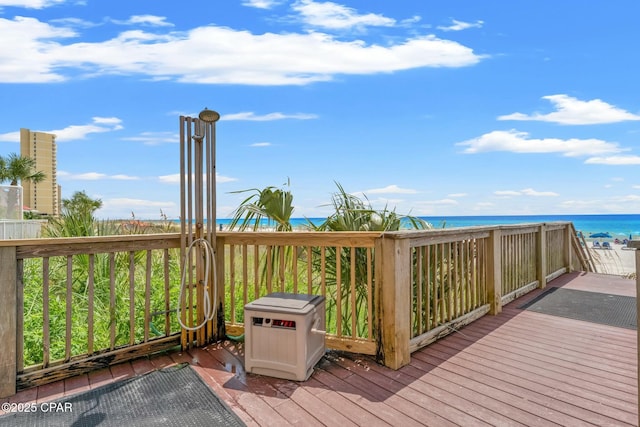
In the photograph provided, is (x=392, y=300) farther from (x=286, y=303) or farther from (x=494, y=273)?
(x=494, y=273)

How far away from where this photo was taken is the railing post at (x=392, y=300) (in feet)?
8.02

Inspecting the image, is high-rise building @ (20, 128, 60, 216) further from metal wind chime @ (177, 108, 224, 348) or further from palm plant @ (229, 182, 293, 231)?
metal wind chime @ (177, 108, 224, 348)

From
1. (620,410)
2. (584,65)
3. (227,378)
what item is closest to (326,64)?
(227,378)

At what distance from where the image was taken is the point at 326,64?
7.16 meters

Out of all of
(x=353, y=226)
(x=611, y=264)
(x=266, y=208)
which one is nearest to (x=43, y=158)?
(x=266, y=208)

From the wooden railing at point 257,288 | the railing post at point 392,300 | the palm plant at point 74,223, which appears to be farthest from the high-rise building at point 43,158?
the railing post at point 392,300

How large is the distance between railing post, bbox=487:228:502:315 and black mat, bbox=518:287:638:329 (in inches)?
20.6

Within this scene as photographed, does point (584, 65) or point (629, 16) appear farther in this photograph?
point (584, 65)

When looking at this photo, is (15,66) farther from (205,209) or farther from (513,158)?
(513,158)

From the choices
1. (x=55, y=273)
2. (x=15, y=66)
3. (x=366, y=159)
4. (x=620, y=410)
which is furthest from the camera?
(x=366, y=159)

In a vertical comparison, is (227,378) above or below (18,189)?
below

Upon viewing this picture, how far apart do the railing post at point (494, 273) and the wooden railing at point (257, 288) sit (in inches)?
0.4

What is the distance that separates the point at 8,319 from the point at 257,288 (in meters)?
1.62

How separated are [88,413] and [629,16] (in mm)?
11124
